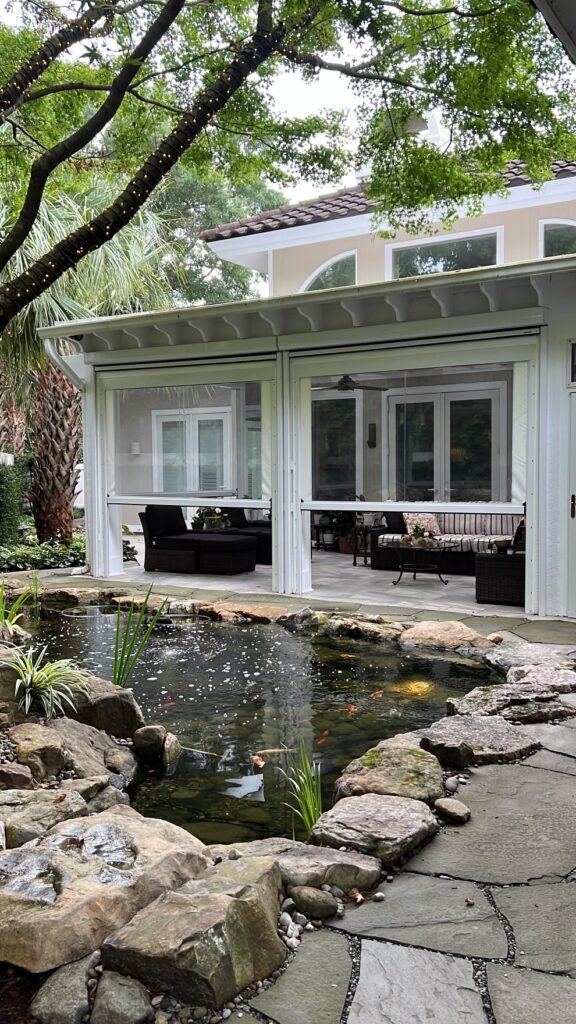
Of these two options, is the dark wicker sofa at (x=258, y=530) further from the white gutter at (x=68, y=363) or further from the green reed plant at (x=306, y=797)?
the green reed plant at (x=306, y=797)

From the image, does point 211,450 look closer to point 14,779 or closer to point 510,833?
point 14,779

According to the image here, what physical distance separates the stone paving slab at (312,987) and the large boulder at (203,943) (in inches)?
2.6

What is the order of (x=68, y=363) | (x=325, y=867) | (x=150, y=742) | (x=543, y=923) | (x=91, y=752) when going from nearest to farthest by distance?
1. (x=543, y=923)
2. (x=325, y=867)
3. (x=91, y=752)
4. (x=150, y=742)
5. (x=68, y=363)

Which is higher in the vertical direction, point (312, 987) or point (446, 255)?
point (446, 255)

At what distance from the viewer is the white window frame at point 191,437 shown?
1024cm

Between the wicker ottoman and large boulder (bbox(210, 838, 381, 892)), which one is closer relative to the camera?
large boulder (bbox(210, 838, 381, 892))

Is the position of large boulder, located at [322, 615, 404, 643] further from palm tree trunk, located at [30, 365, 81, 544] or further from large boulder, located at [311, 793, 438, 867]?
palm tree trunk, located at [30, 365, 81, 544]

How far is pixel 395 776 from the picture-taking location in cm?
367

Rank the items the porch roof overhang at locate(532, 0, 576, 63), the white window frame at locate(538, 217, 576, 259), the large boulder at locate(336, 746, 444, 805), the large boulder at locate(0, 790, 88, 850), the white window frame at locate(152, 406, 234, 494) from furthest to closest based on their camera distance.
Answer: the white window frame at locate(538, 217, 576, 259) → the white window frame at locate(152, 406, 234, 494) → the large boulder at locate(336, 746, 444, 805) → the large boulder at locate(0, 790, 88, 850) → the porch roof overhang at locate(532, 0, 576, 63)

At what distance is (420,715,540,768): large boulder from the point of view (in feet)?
13.0

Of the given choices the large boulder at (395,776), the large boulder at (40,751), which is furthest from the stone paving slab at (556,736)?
the large boulder at (40,751)

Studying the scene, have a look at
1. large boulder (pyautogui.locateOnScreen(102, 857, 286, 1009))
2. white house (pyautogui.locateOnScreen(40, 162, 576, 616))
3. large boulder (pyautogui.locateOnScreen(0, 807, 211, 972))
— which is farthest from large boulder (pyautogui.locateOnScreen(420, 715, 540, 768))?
white house (pyautogui.locateOnScreen(40, 162, 576, 616))

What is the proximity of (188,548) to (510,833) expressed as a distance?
8116mm

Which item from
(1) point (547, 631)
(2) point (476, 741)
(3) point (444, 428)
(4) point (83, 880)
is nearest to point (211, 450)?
(3) point (444, 428)
